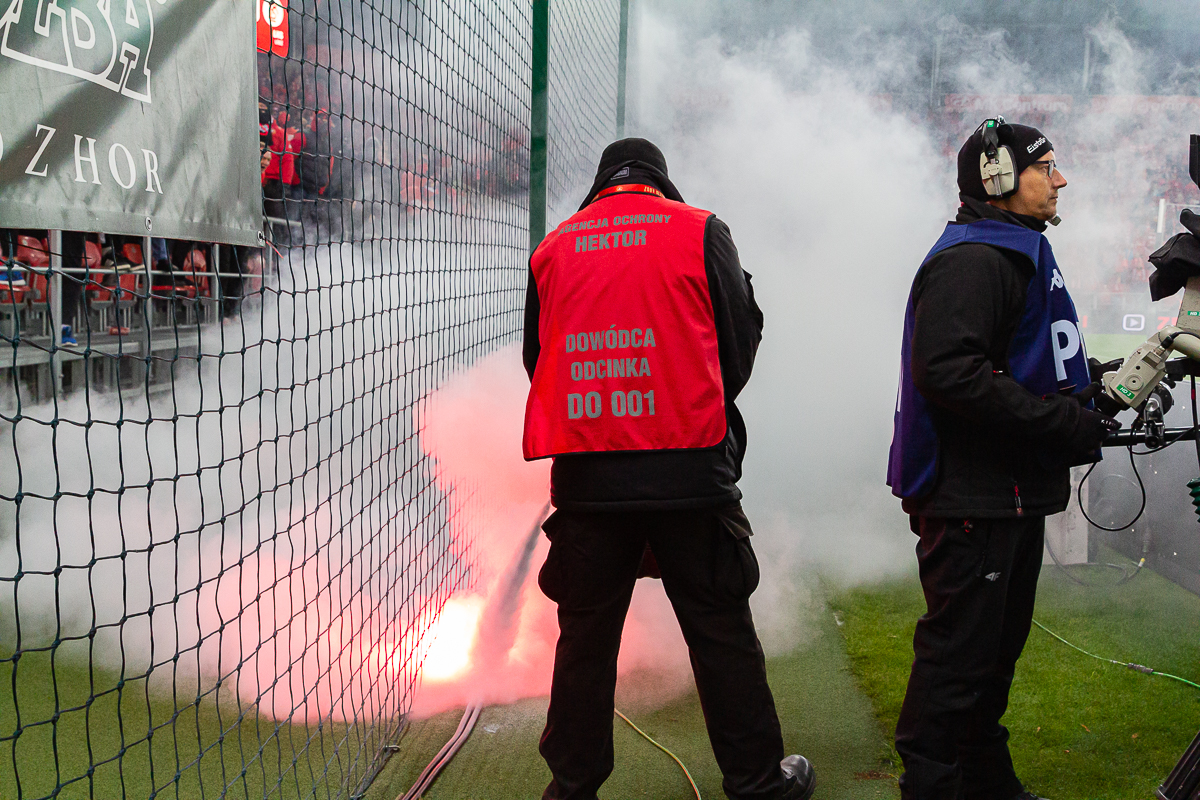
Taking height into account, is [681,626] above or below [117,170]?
below

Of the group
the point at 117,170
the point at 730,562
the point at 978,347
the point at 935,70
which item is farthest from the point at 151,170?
the point at 935,70

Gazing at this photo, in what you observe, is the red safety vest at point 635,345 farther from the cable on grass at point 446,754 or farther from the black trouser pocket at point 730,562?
the cable on grass at point 446,754

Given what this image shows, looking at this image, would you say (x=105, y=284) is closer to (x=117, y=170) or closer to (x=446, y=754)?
(x=446, y=754)

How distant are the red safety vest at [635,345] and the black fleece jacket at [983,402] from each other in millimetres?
509

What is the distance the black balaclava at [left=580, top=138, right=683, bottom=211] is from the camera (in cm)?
223

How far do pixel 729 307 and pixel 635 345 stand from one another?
259 millimetres

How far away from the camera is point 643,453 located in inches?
78.8

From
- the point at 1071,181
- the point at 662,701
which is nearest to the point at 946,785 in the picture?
the point at 662,701

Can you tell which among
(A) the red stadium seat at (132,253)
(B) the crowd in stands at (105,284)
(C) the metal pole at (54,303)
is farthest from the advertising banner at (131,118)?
(A) the red stadium seat at (132,253)

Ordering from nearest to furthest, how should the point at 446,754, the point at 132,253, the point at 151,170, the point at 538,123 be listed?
the point at 151,170 < the point at 446,754 < the point at 538,123 < the point at 132,253

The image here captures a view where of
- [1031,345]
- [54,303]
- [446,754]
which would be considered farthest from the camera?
[446,754]

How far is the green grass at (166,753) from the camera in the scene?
94.7 inches

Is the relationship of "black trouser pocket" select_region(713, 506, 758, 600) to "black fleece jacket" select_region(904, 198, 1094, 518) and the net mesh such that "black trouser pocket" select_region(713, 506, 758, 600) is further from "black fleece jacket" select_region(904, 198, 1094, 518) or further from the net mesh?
the net mesh

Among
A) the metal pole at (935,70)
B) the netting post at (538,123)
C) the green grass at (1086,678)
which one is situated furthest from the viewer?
the metal pole at (935,70)
